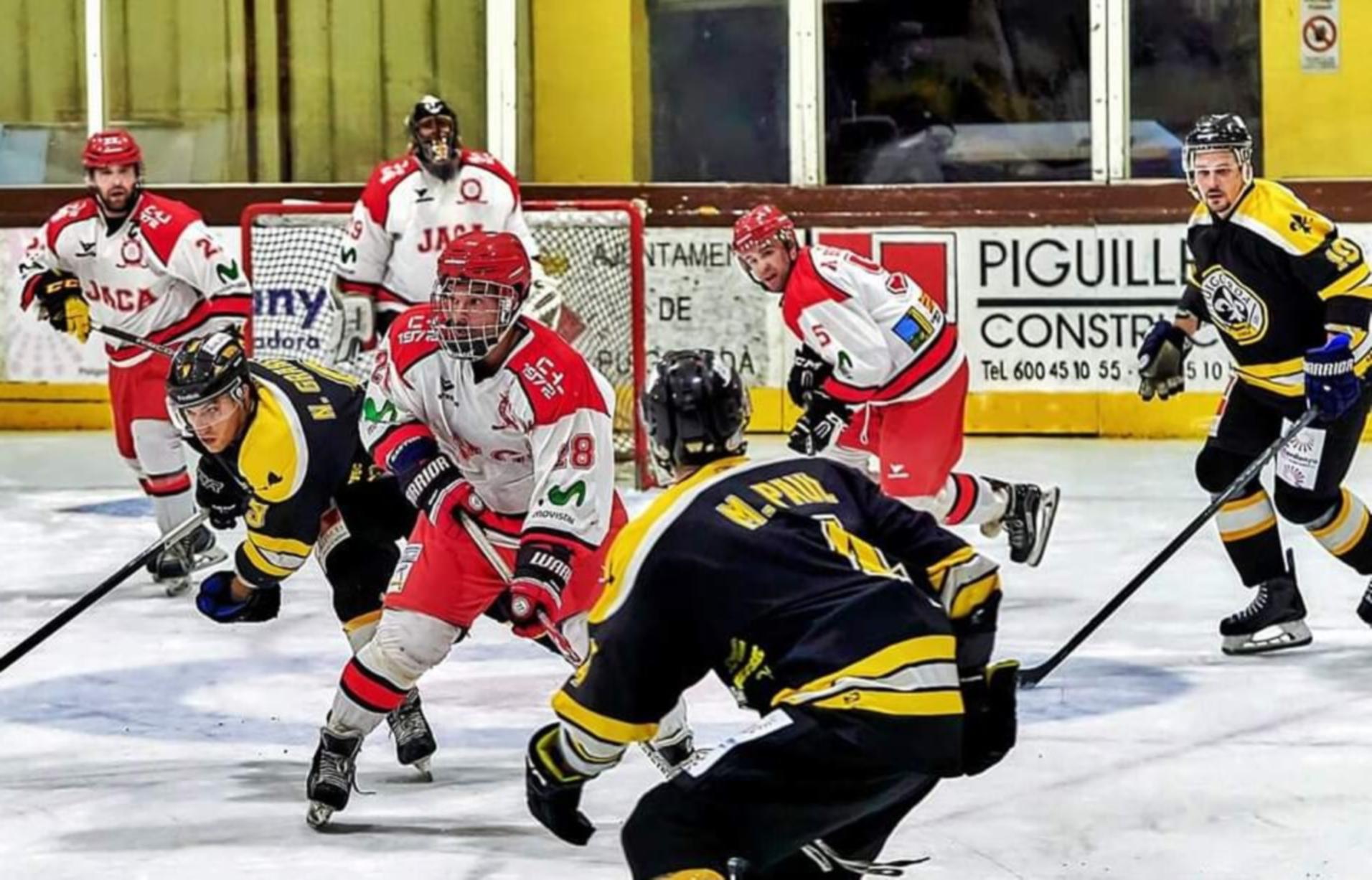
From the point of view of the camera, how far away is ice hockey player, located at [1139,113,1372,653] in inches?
220

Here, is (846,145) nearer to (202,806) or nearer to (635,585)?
(202,806)

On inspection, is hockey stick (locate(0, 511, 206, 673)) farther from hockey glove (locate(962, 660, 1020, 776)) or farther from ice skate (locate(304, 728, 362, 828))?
hockey glove (locate(962, 660, 1020, 776))

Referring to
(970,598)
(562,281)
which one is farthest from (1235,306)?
(562,281)

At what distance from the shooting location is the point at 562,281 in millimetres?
8852

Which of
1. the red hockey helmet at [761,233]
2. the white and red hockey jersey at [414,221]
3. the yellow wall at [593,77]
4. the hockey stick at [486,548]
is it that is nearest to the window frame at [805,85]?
the yellow wall at [593,77]

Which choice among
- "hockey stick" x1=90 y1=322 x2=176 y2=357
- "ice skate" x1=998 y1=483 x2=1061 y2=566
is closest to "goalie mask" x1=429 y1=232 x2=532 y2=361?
"ice skate" x1=998 y1=483 x2=1061 y2=566

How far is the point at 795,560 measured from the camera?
9.68 feet

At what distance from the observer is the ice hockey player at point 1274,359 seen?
559cm

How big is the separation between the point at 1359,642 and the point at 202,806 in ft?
8.87

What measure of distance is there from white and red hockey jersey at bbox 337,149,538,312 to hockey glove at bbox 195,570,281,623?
345 centimetres

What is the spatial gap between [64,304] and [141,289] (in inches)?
8.2

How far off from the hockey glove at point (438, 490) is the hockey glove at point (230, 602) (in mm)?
326

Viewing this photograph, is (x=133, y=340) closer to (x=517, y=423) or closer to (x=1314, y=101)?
(x=517, y=423)

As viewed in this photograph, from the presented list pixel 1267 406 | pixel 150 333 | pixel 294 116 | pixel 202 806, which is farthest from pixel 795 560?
pixel 294 116
